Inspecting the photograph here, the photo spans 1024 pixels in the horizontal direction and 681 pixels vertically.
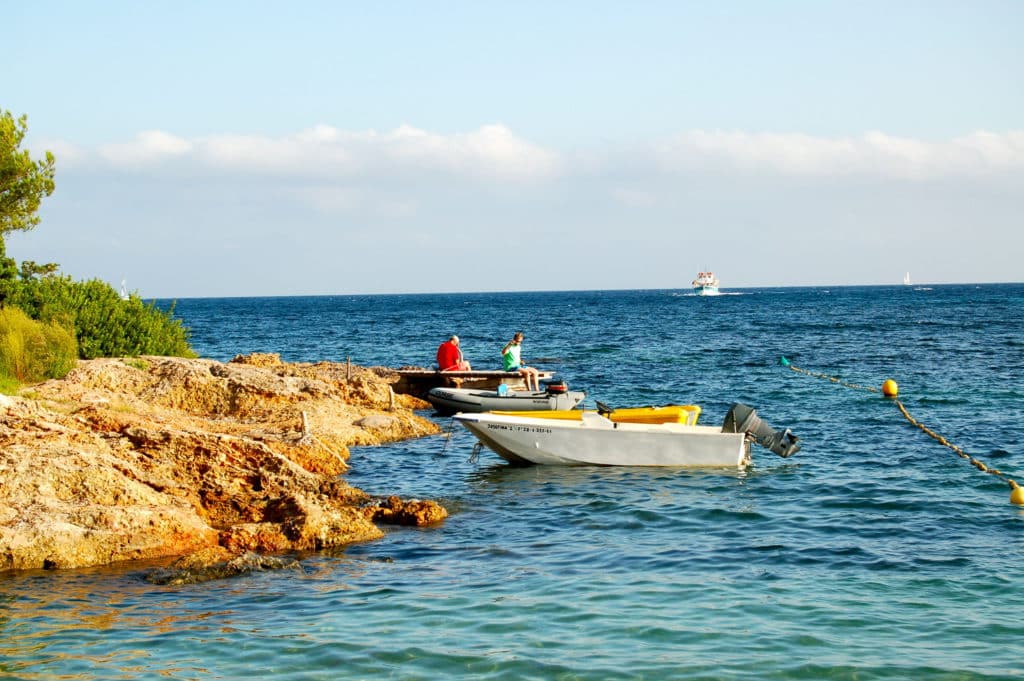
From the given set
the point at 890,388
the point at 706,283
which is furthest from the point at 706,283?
the point at 890,388

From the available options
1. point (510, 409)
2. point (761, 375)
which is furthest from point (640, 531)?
point (761, 375)

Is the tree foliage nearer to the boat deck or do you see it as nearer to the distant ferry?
the boat deck

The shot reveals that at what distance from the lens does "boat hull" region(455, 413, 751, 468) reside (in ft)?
60.1

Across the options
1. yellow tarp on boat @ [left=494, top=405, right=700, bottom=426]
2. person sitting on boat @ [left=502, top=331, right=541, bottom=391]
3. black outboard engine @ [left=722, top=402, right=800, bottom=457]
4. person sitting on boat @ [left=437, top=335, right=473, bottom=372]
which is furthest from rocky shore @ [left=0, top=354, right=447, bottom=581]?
person sitting on boat @ [left=437, top=335, right=473, bottom=372]

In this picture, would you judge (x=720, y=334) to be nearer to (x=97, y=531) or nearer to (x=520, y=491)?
(x=520, y=491)

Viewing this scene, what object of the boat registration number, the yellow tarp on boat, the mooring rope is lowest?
the mooring rope

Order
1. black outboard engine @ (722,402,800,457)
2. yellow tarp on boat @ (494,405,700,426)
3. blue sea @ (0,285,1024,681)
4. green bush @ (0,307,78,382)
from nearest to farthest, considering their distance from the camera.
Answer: blue sea @ (0,285,1024,681), black outboard engine @ (722,402,800,457), yellow tarp on boat @ (494,405,700,426), green bush @ (0,307,78,382)

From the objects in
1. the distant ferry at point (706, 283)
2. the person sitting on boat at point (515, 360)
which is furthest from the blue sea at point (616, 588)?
the distant ferry at point (706, 283)

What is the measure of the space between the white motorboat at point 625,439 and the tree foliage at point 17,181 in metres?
13.3

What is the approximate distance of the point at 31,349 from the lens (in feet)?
68.1

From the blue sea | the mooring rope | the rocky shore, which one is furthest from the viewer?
the mooring rope

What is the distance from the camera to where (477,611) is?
10.2 metres

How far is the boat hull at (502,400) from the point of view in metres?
25.2

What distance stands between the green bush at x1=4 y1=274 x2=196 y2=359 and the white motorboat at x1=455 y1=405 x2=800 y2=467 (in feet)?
36.3
